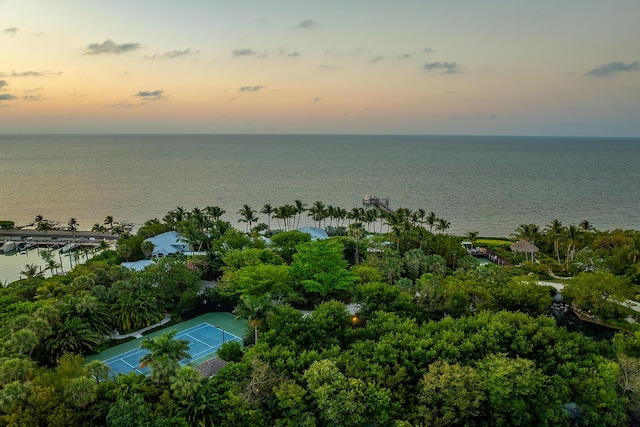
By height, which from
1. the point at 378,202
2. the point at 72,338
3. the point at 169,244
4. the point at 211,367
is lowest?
the point at 211,367

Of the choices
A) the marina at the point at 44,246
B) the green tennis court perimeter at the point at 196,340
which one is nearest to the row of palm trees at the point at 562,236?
the green tennis court perimeter at the point at 196,340

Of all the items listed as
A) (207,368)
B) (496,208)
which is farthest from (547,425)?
(496,208)

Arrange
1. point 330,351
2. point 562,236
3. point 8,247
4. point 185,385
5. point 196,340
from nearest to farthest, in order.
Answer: point 185,385, point 330,351, point 196,340, point 562,236, point 8,247

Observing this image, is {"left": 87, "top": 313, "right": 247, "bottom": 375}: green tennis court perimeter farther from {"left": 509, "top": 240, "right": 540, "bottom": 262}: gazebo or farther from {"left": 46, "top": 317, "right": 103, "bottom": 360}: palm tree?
{"left": 509, "top": 240, "right": 540, "bottom": 262}: gazebo

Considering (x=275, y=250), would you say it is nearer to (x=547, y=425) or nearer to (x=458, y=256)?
(x=458, y=256)

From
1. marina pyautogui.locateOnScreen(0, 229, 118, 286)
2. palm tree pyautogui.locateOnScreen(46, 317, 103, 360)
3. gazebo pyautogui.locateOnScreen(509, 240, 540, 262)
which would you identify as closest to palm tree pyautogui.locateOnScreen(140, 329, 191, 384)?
palm tree pyautogui.locateOnScreen(46, 317, 103, 360)

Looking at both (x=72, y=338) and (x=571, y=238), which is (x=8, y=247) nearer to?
(x=72, y=338)

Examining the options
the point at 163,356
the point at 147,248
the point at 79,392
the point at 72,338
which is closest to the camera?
the point at 79,392

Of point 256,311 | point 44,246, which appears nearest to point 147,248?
point 44,246

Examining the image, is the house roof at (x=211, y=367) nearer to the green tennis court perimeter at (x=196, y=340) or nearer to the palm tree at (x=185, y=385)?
the green tennis court perimeter at (x=196, y=340)
